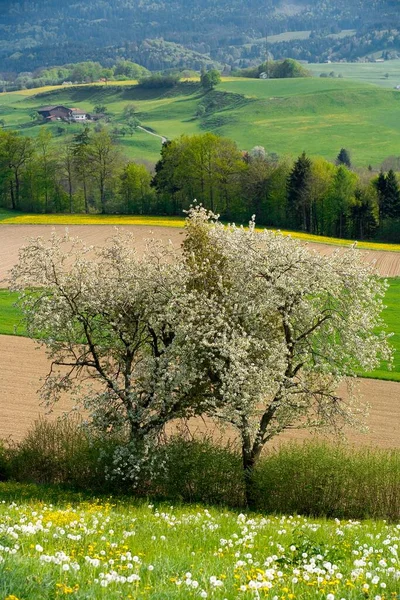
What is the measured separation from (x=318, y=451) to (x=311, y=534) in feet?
28.1

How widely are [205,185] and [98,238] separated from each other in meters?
20.7

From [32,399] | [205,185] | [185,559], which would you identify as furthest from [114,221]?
[185,559]

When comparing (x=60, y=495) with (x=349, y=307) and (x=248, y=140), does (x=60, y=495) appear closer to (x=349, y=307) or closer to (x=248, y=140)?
(x=349, y=307)

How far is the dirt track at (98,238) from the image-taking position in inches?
2926

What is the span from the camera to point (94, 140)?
346ft

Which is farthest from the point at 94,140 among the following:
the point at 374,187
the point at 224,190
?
the point at 374,187

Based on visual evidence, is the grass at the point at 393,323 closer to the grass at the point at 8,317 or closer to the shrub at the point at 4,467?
the grass at the point at 8,317

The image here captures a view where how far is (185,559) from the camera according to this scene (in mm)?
11719

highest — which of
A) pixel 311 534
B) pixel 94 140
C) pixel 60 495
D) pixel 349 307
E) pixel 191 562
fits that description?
pixel 94 140

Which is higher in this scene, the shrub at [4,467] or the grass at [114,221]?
the grass at [114,221]

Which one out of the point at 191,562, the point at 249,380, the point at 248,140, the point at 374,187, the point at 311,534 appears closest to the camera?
the point at 191,562

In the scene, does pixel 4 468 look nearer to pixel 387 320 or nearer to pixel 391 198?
pixel 387 320

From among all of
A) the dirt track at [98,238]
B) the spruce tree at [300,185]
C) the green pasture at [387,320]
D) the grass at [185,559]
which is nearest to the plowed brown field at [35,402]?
the green pasture at [387,320]

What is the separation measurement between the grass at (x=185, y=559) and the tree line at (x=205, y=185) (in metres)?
80.8
